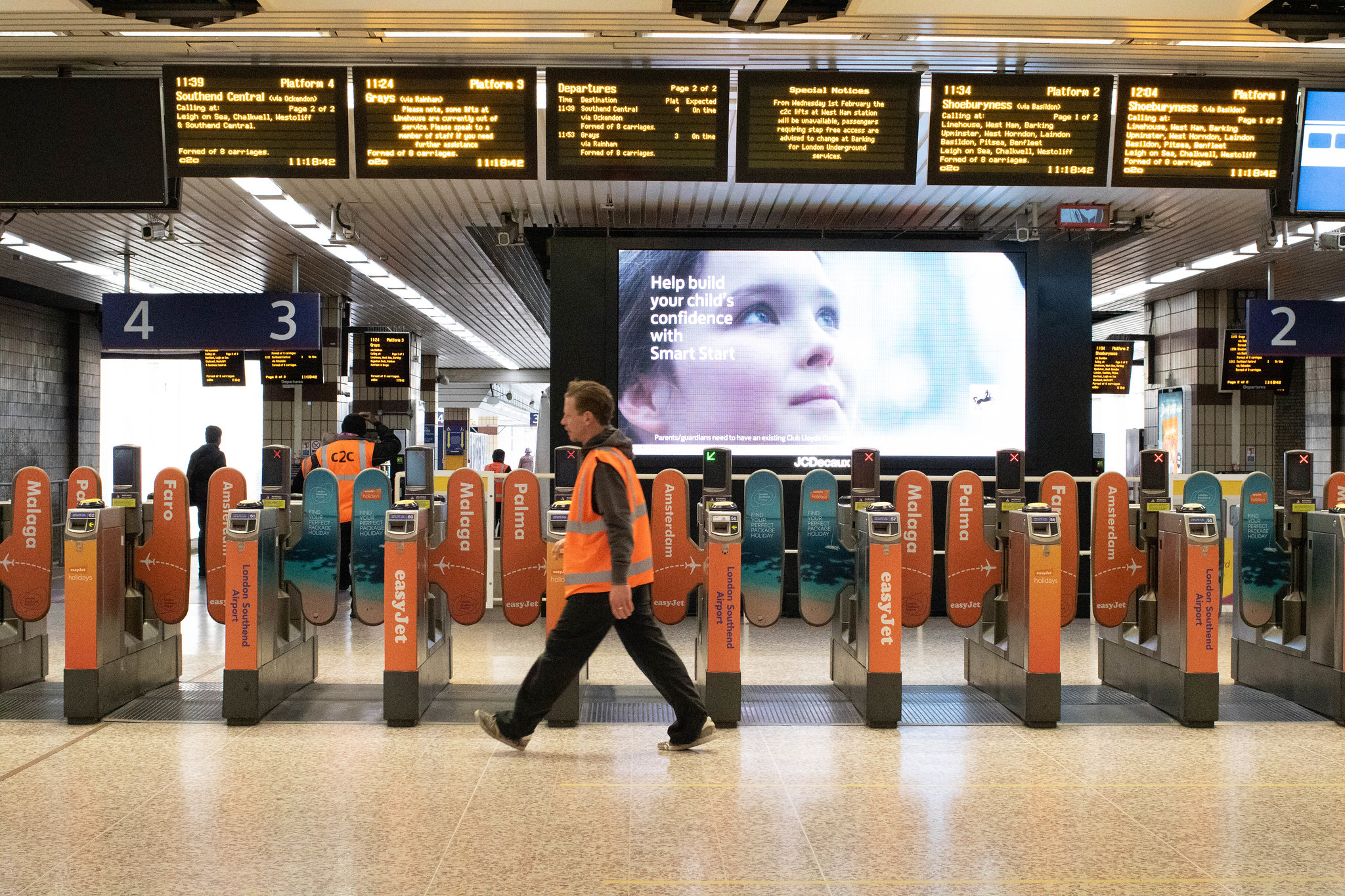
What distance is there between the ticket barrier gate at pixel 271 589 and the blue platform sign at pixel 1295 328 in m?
8.74

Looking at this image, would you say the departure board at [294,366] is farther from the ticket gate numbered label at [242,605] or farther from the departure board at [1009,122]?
the departure board at [1009,122]

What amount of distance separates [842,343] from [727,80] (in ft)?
12.6

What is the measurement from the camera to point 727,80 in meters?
4.88

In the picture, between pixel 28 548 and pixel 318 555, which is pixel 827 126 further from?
pixel 28 548

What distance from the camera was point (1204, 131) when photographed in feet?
16.8

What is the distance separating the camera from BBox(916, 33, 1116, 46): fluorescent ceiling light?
505 centimetres

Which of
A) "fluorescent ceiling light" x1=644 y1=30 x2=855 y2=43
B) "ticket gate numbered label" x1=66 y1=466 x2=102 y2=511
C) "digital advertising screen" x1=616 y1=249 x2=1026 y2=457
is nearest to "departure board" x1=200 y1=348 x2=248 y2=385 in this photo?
"digital advertising screen" x1=616 y1=249 x2=1026 y2=457

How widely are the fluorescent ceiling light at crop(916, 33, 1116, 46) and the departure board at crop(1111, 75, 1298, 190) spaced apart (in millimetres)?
255

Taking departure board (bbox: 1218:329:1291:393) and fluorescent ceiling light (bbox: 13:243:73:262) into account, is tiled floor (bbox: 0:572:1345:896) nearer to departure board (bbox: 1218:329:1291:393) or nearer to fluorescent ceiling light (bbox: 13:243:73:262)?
fluorescent ceiling light (bbox: 13:243:73:262)

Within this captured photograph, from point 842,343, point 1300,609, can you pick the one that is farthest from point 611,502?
point 842,343

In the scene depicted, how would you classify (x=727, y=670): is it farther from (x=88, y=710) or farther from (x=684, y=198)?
(x=684, y=198)

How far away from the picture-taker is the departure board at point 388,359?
14.7 m

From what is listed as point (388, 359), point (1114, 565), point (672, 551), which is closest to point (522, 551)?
point (672, 551)


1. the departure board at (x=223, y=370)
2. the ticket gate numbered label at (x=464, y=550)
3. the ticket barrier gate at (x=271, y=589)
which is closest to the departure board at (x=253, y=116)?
the ticket barrier gate at (x=271, y=589)
